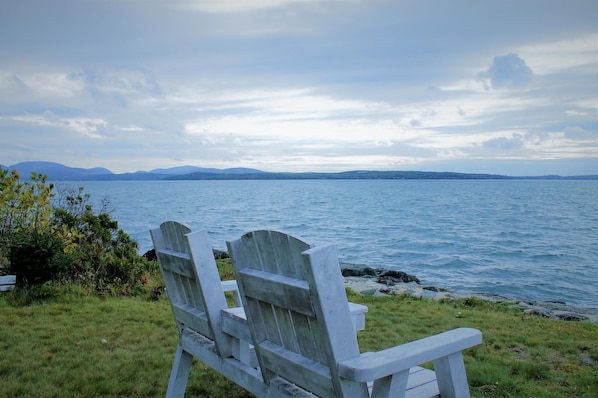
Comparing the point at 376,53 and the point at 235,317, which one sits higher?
the point at 376,53

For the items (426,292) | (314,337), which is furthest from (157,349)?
(426,292)

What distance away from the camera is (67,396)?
13.0 feet

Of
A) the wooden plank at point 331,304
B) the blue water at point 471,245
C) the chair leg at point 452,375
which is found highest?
the wooden plank at point 331,304

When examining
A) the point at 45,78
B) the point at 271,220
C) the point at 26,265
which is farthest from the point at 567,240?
the point at 26,265

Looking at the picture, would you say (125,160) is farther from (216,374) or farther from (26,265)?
(216,374)

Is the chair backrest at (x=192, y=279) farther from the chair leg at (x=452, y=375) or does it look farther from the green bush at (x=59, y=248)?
the green bush at (x=59, y=248)

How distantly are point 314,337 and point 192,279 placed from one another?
1253mm

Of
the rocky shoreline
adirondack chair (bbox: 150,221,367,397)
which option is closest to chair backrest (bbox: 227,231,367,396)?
adirondack chair (bbox: 150,221,367,397)

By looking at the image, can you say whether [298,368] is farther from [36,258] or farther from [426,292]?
[426,292]

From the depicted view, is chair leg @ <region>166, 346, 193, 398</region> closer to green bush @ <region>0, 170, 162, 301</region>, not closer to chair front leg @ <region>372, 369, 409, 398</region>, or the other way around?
chair front leg @ <region>372, 369, 409, 398</region>

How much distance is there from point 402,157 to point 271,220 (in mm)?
45309

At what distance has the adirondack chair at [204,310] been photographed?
9.19 feet

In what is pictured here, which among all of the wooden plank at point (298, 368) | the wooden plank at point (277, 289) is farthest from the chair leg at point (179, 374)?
the wooden plank at point (277, 289)

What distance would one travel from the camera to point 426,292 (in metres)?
11.4
